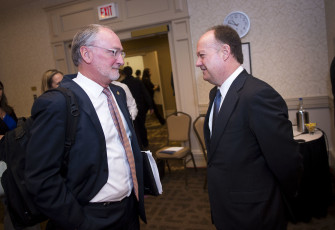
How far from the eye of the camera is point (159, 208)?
3197mm

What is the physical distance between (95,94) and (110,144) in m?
0.28

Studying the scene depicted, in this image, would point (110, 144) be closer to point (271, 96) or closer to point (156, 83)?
point (271, 96)

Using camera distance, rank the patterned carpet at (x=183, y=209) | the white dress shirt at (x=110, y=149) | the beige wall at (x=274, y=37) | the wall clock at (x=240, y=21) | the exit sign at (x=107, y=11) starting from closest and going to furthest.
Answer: the white dress shirt at (x=110, y=149) → the patterned carpet at (x=183, y=209) → the beige wall at (x=274, y=37) → the wall clock at (x=240, y=21) → the exit sign at (x=107, y=11)

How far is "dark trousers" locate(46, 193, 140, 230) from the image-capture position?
1242 mm

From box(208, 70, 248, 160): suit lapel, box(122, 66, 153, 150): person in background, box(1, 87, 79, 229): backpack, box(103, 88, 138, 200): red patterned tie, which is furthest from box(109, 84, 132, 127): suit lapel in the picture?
box(122, 66, 153, 150): person in background

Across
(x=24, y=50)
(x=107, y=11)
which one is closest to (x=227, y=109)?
(x=107, y=11)

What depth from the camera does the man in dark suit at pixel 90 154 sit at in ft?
3.68

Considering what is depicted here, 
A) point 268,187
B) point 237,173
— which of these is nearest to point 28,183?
point 237,173

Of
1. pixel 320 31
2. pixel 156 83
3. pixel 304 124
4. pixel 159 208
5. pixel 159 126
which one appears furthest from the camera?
pixel 156 83

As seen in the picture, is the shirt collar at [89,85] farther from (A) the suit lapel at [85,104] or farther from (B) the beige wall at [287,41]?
(B) the beige wall at [287,41]

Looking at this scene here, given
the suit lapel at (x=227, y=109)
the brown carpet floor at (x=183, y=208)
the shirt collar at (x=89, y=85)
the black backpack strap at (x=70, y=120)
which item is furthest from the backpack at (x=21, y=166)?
the brown carpet floor at (x=183, y=208)

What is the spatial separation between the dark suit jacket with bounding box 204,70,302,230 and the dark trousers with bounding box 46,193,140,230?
53 centimetres

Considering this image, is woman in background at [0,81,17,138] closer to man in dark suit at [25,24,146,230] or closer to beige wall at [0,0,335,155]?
man in dark suit at [25,24,146,230]

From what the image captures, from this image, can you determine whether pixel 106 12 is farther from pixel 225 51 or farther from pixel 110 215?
pixel 110 215
